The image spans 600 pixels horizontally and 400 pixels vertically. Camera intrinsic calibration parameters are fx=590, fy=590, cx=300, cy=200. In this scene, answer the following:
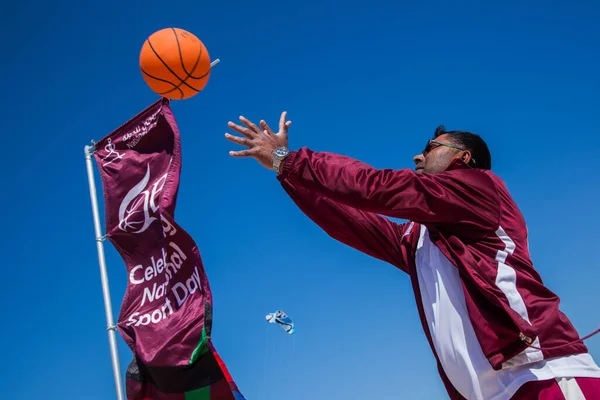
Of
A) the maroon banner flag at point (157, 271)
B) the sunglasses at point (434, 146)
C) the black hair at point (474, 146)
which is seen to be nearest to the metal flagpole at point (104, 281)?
the maroon banner flag at point (157, 271)

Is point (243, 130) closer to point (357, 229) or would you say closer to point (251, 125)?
point (251, 125)

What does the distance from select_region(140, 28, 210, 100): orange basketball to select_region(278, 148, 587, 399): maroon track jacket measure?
4.04 metres

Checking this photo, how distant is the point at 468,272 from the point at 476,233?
351 mm

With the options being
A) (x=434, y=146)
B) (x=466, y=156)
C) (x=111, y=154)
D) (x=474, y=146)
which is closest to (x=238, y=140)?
(x=434, y=146)

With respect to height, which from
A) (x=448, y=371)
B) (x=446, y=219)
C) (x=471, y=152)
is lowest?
(x=448, y=371)

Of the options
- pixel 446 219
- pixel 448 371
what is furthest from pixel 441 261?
pixel 448 371

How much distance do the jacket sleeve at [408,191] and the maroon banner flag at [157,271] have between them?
15.8 feet

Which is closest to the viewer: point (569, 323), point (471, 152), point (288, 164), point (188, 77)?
point (569, 323)

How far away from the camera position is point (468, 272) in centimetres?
342

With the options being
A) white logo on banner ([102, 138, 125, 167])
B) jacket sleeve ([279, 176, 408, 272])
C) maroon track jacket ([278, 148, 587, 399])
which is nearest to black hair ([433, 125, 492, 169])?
maroon track jacket ([278, 148, 587, 399])

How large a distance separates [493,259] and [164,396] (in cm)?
570

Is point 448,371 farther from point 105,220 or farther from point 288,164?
point 105,220

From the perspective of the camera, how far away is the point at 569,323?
350 centimetres

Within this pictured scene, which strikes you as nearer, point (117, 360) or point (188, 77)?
point (188, 77)
